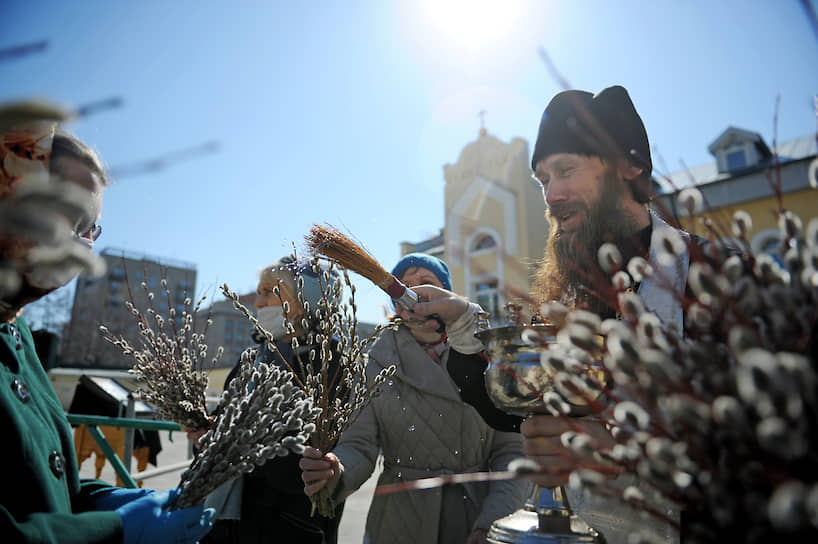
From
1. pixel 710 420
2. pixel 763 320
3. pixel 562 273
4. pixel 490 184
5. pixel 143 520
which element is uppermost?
pixel 490 184

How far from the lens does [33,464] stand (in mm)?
1178

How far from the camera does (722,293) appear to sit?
2.26 ft

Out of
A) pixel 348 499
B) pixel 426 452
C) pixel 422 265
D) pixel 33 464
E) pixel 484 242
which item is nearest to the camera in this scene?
pixel 33 464

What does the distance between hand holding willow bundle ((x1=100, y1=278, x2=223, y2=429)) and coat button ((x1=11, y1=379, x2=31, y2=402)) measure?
1.95 ft

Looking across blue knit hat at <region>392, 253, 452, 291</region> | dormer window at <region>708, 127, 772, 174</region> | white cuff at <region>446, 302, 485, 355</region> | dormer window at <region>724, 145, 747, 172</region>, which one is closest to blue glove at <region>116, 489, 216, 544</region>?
white cuff at <region>446, 302, 485, 355</region>

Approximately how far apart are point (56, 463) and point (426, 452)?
163cm

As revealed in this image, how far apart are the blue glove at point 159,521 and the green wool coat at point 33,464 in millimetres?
34

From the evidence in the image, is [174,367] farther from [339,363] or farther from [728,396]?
[728,396]

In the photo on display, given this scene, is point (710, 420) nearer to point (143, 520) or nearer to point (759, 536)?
point (759, 536)

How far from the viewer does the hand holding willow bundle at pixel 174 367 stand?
190 centimetres

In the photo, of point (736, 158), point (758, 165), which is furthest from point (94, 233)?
point (736, 158)

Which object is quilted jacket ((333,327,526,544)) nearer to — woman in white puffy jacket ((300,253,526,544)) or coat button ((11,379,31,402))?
woman in white puffy jacket ((300,253,526,544))

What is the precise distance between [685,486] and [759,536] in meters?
0.09

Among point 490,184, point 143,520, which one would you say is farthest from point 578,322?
point 490,184
